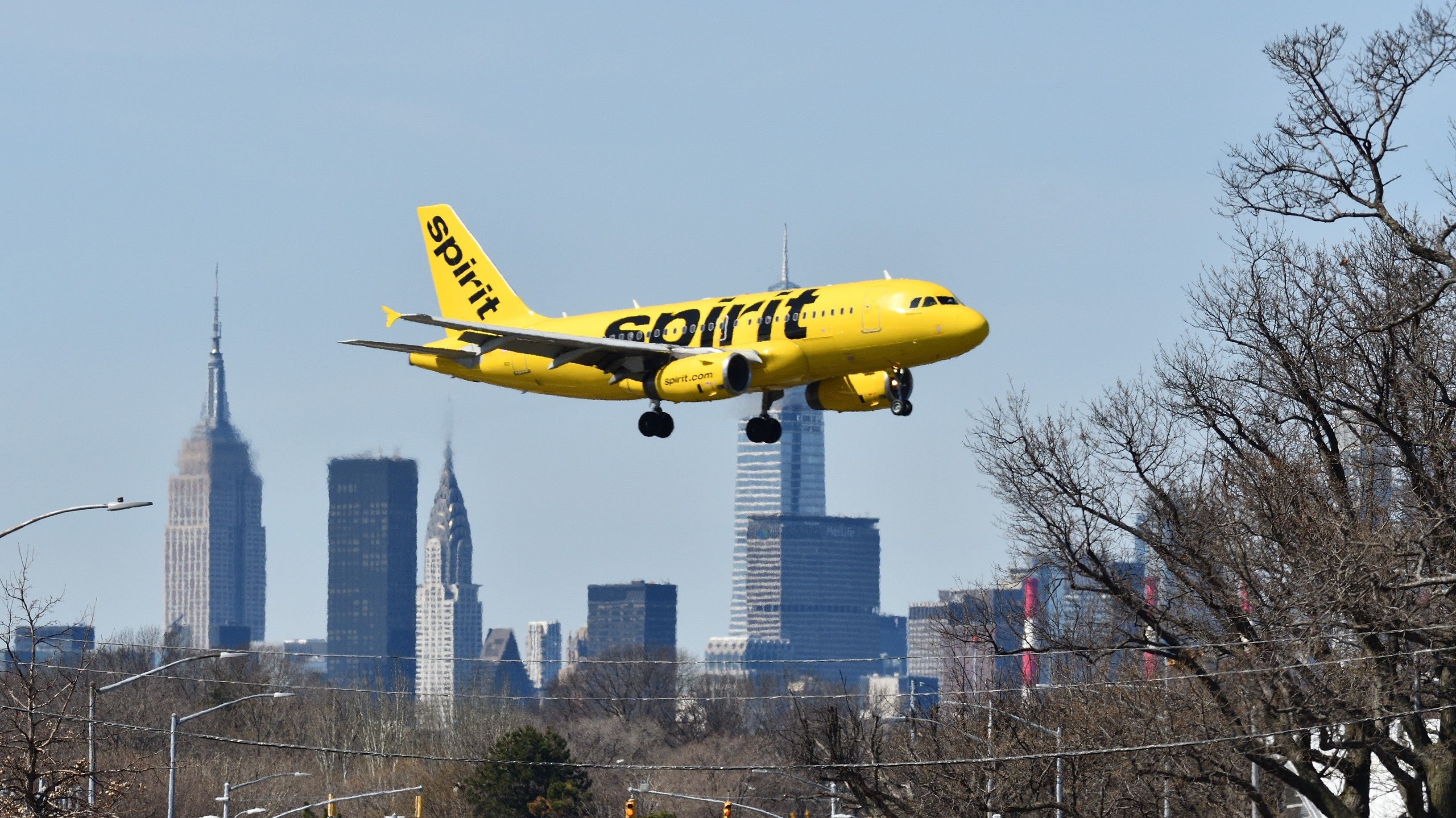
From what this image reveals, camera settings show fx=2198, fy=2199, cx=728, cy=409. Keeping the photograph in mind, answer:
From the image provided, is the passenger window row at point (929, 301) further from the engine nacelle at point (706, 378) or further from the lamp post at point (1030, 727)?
the lamp post at point (1030, 727)

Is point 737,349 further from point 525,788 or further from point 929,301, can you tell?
point 525,788

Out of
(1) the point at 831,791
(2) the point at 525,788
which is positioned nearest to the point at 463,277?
(1) the point at 831,791

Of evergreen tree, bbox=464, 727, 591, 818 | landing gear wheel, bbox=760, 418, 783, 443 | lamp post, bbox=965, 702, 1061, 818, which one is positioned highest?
landing gear wheel, bbox=760, 418, 783, 443

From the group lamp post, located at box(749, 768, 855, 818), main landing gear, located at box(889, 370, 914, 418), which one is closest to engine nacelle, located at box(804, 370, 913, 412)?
main landing gear, located at box(889, 370, 914, 418)

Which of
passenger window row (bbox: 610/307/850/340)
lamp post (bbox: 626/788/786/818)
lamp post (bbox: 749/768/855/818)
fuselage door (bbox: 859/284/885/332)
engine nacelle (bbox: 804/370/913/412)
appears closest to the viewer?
fuselage door (bbox: 859/284/885/332)

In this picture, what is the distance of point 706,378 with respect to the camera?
4797 cm

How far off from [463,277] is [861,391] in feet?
62.3

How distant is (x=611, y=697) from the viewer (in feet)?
514

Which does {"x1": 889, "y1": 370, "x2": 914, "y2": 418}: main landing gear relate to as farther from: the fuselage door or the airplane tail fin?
the airplane tail fin

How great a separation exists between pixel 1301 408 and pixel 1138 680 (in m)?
7.52

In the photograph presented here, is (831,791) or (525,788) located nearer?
(831,791)

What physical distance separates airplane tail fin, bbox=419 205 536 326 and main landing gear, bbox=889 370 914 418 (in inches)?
627

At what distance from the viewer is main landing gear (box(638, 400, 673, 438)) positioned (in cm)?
5247

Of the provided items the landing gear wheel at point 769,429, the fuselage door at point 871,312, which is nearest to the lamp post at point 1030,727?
the landing gear wheel at point 769,429
